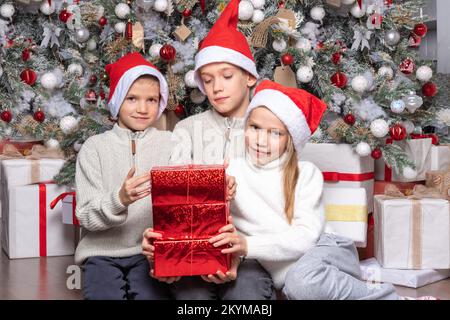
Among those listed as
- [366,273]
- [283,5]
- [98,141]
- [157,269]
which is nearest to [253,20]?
[283,5]

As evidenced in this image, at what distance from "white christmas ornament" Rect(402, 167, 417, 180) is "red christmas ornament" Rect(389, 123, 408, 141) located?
4.6 inches

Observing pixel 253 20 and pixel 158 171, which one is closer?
pixel 158 171

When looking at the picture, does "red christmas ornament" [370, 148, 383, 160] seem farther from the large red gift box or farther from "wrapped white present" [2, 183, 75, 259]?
→ "wrapped white present" [2, 183, 75, 259]

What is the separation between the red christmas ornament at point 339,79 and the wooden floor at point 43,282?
0.75m

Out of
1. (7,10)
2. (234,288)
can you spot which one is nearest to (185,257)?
(234,288)

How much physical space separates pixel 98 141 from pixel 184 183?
0.51 metres

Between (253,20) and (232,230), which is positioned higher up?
(253,20)

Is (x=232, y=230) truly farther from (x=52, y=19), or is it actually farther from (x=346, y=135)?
(x=52, y=19)

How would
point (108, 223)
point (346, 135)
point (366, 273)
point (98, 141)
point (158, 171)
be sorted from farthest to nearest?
point (346, 135) < point (366, 273) < point (98, 141) < point (108, 223) < point (158, 171)

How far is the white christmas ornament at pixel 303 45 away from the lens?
2271mm

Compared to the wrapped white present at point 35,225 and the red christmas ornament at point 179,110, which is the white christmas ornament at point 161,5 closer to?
the red christmas ornament at point 179,110

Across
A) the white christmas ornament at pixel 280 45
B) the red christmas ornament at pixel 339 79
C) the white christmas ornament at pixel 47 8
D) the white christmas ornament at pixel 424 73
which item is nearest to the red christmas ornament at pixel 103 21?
the white christmas ornament at pixel 47 8

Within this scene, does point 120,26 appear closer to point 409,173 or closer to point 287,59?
point 287,59

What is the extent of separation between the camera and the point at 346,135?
90.3 inches
